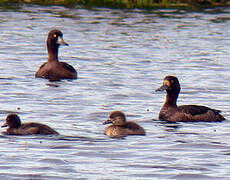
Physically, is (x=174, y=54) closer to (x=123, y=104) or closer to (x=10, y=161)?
(x=123, y=104)

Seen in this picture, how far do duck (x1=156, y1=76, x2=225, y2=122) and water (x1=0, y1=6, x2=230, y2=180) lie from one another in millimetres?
209

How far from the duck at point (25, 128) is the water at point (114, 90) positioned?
14 centimetres

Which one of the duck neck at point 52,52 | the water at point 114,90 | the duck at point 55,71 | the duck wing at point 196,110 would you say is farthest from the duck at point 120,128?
the duck neck at point 52,52

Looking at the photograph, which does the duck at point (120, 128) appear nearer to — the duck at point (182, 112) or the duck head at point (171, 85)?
the duck at point (182, 112)

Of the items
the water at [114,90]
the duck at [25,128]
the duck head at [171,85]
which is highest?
the duck head at [171,85]

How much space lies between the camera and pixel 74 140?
14.4m

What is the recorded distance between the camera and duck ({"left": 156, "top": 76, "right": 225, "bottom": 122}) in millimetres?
17000

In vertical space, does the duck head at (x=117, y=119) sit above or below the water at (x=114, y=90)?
above

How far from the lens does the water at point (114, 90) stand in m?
12.7

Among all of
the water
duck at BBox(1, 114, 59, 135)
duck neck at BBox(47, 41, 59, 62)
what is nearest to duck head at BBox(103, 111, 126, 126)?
the water

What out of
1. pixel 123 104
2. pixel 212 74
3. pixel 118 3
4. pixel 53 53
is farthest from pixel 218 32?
pixel 123 104

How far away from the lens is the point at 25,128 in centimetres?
1465

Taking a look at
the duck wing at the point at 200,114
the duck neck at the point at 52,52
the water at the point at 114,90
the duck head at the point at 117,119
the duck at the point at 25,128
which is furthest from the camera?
the duck neck at the point at 52,52

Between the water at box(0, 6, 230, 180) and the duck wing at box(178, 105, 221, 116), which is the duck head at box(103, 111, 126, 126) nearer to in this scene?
the water at box(0, 6, 230, 180)
